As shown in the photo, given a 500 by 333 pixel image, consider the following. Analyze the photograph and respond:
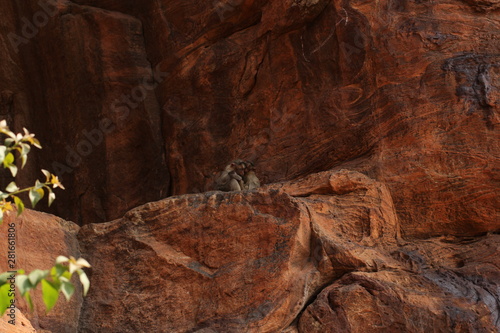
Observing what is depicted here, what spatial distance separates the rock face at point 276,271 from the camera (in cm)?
935

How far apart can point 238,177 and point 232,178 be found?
0.13 metres

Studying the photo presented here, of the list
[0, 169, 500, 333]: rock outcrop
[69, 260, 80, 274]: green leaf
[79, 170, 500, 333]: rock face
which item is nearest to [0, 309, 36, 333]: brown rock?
[0, 169, 500, 333]: rock outcrop

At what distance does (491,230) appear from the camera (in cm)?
1136

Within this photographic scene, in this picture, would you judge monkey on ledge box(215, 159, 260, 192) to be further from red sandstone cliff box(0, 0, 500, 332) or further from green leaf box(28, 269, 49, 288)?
green leaf box(28, 269, 49, 288)

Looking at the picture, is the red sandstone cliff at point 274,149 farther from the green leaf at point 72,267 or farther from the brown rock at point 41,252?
the green leaf at point 72,267

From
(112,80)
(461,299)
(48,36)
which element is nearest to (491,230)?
(461,299)

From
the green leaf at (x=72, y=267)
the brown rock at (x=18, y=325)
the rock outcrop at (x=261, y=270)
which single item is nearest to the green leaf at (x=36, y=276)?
the green leaf at (x=72, y=267)

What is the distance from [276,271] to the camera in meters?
9.65

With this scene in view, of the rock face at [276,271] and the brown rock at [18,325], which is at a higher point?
the brown rock at [18,325]

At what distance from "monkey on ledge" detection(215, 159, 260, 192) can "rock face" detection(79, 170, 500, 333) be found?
188 centimetres

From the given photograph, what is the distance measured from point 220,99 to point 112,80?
116 inches

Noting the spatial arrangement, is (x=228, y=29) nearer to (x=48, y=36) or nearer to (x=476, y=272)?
(x=48, y=36)

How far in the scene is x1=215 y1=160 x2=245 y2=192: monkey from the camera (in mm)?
12539

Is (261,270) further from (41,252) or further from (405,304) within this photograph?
(41,252)
